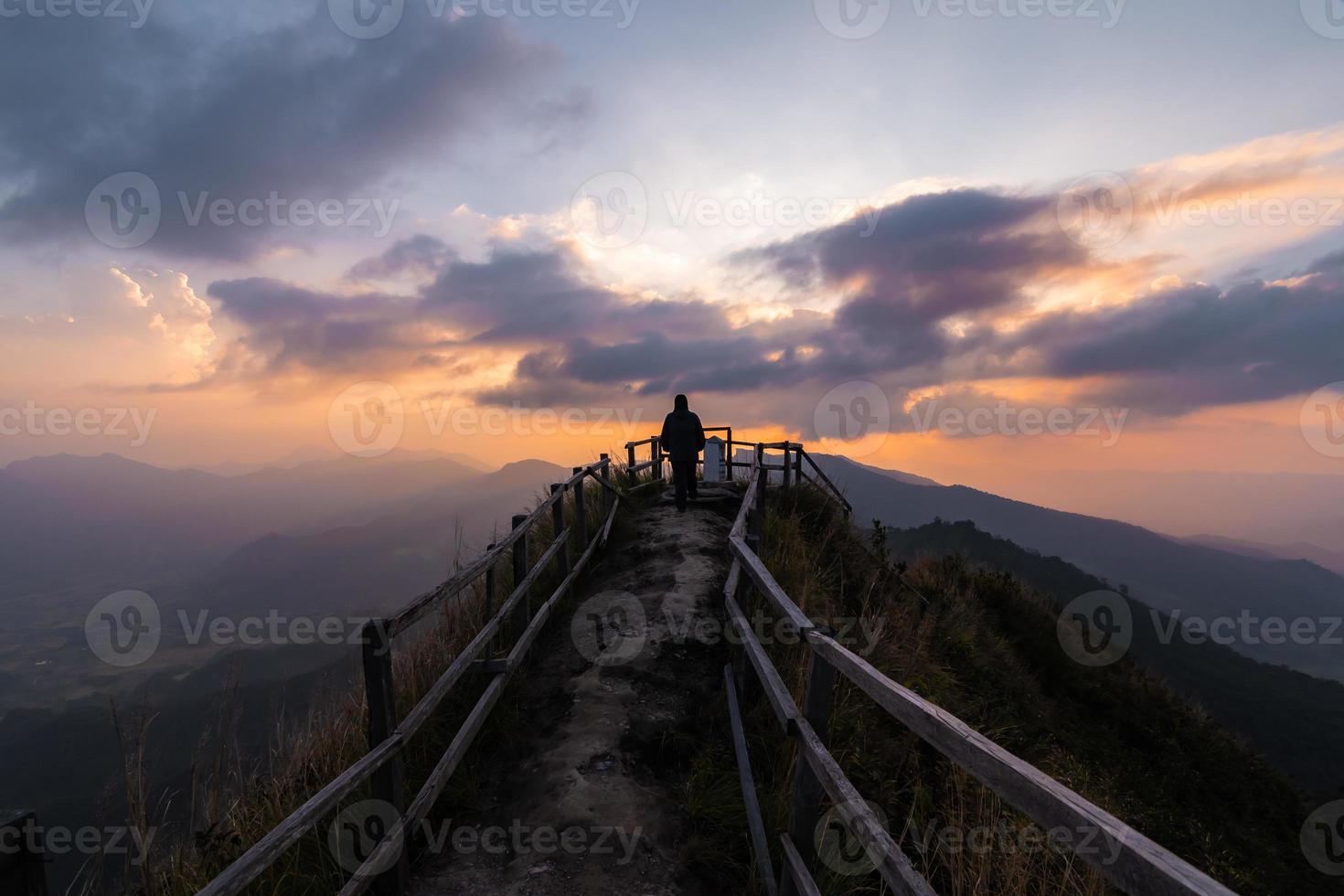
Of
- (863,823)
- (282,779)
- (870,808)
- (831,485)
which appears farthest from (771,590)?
(831,485)

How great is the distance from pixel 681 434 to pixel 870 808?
346 inches

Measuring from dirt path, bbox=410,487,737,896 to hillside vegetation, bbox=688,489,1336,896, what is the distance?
337 millimetres

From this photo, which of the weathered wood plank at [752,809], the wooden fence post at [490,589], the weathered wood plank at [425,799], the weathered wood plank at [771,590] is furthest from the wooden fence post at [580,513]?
the weathered wood plank at [752,809]

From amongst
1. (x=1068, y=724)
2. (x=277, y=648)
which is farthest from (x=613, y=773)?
(x=277, y=648)

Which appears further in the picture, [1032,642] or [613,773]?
[1032,642]

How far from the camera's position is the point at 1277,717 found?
117ft

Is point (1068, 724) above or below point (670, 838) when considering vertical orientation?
below

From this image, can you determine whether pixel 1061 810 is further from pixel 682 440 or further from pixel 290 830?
pixel 682 440

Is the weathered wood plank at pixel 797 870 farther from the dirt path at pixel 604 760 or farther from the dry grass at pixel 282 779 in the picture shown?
the dry grass at pixel 282 779

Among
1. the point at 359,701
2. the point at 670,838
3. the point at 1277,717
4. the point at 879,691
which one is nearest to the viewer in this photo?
the point at 879,691

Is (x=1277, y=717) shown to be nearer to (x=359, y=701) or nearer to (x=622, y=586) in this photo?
(x=622, y=586)

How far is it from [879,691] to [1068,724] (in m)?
12.8

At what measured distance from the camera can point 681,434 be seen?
11188 millimetres

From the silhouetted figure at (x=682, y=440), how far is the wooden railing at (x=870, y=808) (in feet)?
20.5
